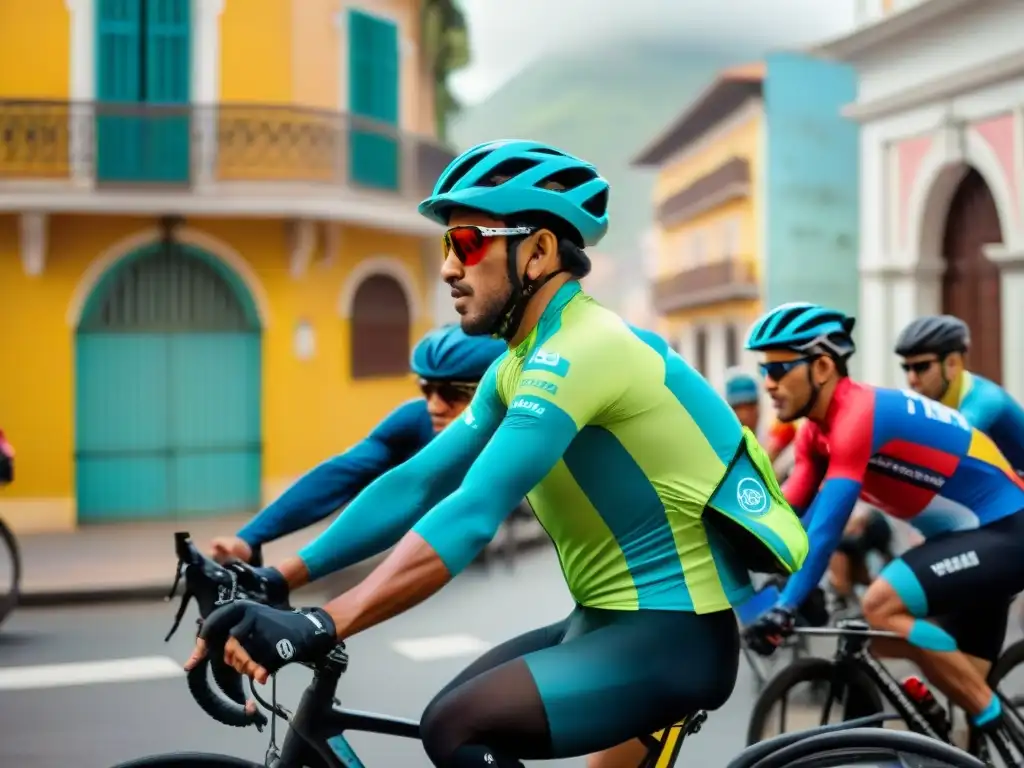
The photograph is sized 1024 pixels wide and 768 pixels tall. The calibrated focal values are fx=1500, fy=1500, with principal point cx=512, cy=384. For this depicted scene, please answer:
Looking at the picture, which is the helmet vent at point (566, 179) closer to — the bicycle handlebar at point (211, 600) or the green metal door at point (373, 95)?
the bicycle handlebar at point (211, 600)

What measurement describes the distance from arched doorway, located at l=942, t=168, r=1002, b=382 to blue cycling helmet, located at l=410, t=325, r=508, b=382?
13.0 meters

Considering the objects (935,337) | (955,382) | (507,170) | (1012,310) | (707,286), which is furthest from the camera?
(707,286)

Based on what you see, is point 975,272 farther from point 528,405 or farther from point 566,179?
point 528,405

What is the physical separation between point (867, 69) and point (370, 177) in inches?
258

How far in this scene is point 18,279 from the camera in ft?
57.8

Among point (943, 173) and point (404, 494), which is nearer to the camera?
point (404, 494)

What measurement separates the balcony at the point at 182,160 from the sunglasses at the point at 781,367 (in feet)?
45.4

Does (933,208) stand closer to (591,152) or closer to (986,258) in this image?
(986,258)

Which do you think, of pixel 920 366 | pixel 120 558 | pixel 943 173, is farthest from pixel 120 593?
pixel 943 173

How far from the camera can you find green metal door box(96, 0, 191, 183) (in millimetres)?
17750

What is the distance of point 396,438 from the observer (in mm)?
4805

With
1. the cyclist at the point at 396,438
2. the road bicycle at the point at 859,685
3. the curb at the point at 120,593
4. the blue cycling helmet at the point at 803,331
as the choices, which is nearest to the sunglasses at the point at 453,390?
the cyclist at the point at 396,438

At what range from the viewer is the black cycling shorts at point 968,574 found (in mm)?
4742

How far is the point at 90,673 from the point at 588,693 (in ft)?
20.6
